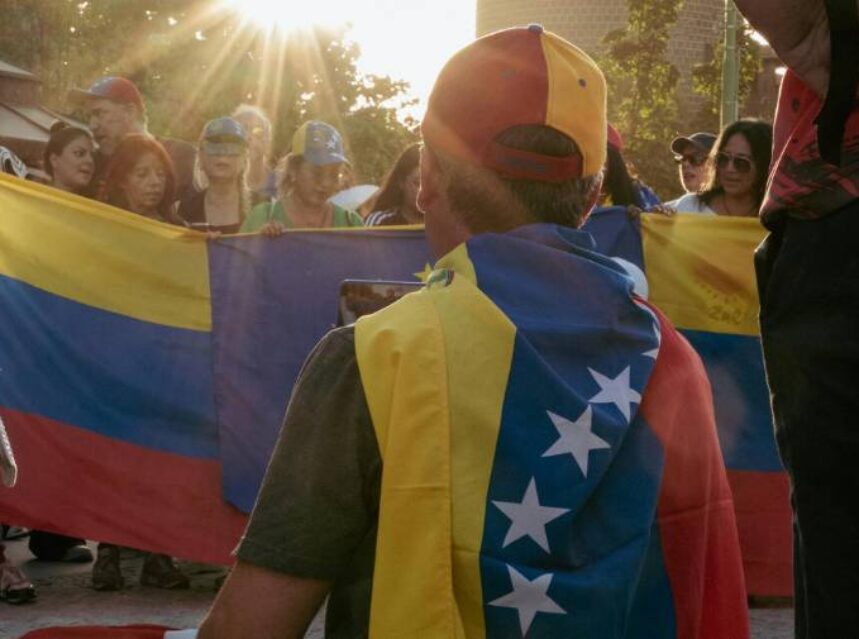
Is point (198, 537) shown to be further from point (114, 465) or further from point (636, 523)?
point (636, 523)

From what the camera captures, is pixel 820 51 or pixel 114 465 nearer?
pixel 820 51

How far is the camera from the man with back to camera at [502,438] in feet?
6.37

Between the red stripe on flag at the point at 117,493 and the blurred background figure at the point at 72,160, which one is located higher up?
the blurred background figure at the point at 72,160

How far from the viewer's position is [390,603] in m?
1.93

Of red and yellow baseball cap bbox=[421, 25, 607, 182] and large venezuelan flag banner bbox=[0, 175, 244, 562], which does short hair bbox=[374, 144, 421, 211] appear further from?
red and yellow baseball cap bbox=[421, 25, 607, 182]

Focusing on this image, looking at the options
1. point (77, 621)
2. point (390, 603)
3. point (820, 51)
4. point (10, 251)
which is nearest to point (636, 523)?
point (390, 603)

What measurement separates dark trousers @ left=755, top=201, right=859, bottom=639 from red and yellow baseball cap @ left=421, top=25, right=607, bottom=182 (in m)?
0.41

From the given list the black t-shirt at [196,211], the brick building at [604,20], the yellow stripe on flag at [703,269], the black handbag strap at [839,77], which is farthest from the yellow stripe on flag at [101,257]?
the brick building at [604,20]

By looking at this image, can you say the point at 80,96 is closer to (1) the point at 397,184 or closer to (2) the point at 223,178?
(2) the point at 223,178

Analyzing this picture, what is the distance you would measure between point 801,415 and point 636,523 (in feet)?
1.41

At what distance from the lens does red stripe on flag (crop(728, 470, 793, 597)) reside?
6.31m

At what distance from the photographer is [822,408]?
7.68 feet

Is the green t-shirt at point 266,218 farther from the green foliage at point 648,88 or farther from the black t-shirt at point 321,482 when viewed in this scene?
the green foliage at point 648,88

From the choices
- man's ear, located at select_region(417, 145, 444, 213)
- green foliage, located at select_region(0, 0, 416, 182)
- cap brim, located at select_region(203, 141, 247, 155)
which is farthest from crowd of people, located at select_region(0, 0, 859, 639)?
green foliage, located at select_region(0, 0, 416, 182)
